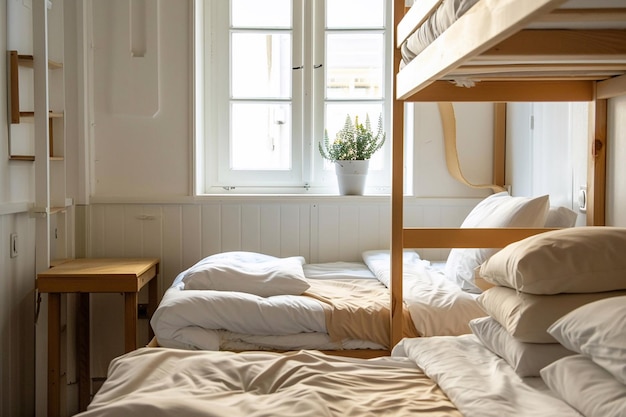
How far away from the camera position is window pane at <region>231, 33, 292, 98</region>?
348 cm

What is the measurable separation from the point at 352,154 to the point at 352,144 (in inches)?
1.8

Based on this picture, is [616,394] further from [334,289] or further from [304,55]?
[304,55]

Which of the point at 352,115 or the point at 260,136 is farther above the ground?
the point at 352,115

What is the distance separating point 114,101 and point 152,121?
19 cm

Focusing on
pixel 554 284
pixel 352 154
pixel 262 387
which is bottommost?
pixel 262 387

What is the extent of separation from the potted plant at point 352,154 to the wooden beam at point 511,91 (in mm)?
1030

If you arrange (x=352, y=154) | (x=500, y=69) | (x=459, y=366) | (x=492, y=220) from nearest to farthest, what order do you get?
(x=459, y=366) < (x=500, y=69) < (x=492, y=220) < (x=352, y=154)

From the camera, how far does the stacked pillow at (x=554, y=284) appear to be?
4.75 feet

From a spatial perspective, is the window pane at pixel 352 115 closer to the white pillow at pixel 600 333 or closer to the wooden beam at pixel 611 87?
the wooden beam at pixel 611 87

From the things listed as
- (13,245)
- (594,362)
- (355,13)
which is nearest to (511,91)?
(594,362)

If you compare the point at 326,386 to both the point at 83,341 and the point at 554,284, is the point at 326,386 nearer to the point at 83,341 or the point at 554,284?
the point at 554,284

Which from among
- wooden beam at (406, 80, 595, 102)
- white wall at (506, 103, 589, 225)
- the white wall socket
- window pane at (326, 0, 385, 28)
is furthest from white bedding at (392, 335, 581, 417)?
window pane at (326, 0, 385, 28)

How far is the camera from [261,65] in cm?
349

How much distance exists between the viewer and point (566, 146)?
259 cm
